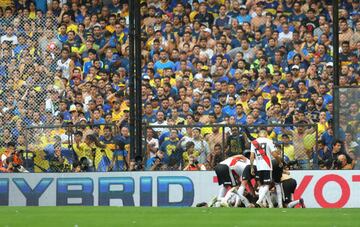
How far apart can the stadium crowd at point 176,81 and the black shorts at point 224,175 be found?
116 cm

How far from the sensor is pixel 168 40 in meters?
27.4

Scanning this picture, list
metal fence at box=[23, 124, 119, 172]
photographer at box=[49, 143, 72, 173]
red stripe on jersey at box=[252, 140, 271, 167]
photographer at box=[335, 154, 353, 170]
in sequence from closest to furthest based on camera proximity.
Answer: red stripe on jersey at box=[252, 140, 271, 167]
photographer at box=[335, 154, 353, 170]
metal fence at box=[23, 124, 119, 172]
photographer at box=[49, 143, 72, 173]

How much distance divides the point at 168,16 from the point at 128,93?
2.92 metres

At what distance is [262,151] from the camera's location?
21062mm

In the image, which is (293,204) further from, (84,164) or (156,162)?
(84,164)

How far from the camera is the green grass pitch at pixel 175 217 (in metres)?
14.8

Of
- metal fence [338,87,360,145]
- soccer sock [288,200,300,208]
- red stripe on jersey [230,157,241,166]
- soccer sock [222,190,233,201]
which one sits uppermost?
metal fence [338,87,360,145]

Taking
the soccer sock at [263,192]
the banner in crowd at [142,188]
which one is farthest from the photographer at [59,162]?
the soccer sock at [263,192]

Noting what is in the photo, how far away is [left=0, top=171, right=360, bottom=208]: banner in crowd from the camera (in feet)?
73.0

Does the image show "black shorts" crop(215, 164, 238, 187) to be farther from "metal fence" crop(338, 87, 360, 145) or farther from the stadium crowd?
"metal fence" crop(338, 87, 360, 145)

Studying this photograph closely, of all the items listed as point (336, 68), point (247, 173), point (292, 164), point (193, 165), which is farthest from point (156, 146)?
point (336, 68)

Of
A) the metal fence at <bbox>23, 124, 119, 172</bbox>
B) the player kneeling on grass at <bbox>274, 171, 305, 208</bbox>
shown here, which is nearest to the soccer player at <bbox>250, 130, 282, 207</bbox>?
the player kneeling on grass at <bbox>274, 171, 305, 208</bbox>

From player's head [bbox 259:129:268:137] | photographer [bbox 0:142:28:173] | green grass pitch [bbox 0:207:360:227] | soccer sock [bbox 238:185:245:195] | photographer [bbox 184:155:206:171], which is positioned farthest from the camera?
photographer [bbox 0:142:28:173]

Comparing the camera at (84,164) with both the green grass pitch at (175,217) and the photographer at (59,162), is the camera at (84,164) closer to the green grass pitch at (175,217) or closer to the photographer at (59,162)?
the photographer at (59,162)
